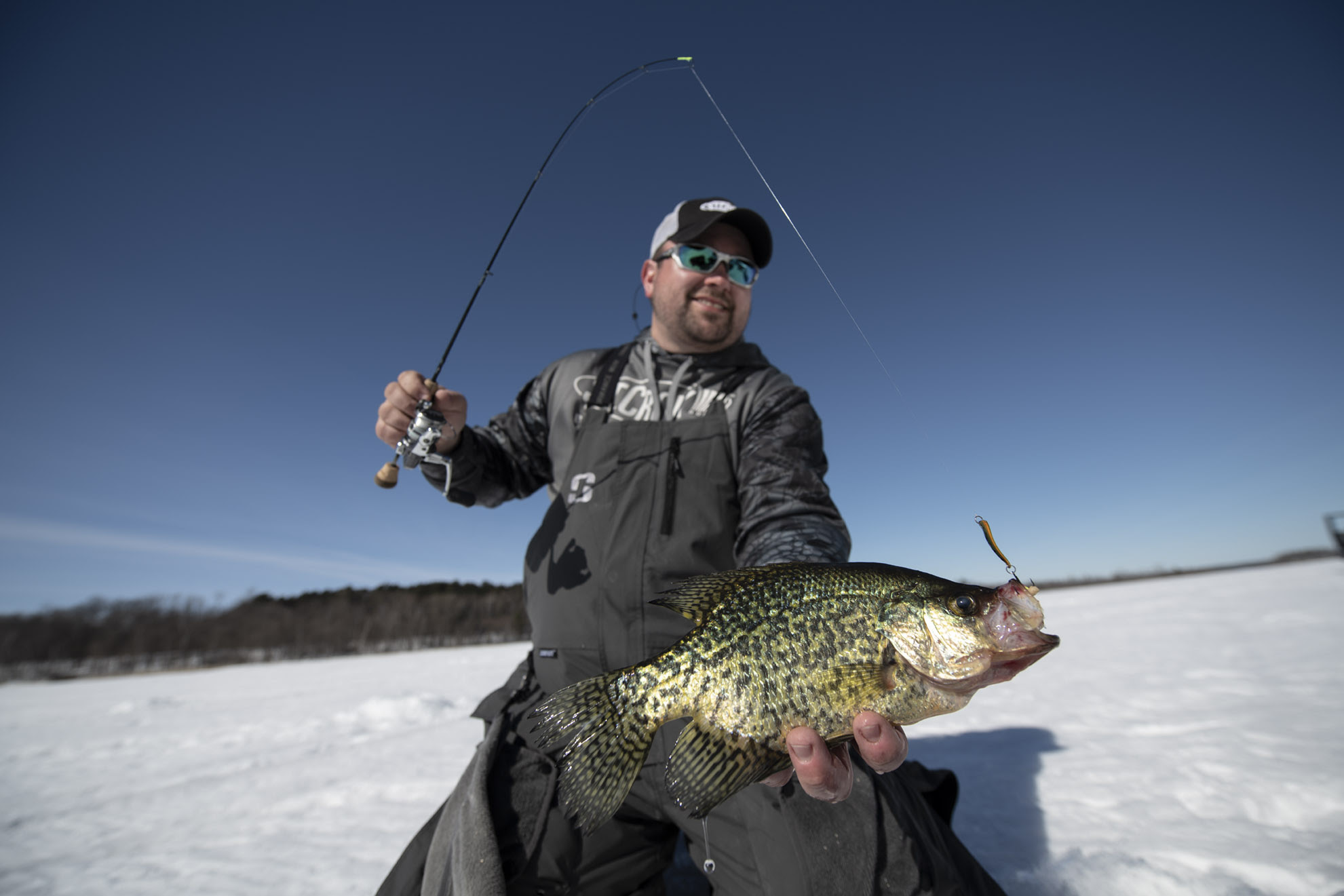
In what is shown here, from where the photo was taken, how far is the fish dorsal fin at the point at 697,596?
1.58m

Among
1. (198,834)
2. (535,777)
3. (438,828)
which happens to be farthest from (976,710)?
(198,834)

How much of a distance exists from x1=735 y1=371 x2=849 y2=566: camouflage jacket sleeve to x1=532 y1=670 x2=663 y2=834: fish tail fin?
934 mm

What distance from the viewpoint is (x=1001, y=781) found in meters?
3.48

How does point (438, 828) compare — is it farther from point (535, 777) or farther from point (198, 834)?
point (198, 834)

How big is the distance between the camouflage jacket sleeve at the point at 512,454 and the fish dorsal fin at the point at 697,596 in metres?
1.95

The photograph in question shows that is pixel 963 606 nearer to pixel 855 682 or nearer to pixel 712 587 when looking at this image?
pixel 855 682

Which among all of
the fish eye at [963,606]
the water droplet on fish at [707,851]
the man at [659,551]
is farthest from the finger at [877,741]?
the water droplet on fish at [707,851]

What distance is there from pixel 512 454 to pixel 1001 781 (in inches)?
157

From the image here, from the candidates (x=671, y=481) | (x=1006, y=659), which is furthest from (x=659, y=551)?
(x=1006, y=659)

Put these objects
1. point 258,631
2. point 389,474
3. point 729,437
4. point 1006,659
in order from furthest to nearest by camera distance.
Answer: point 258,631
point 729,437
point 389,474
point 1006,659

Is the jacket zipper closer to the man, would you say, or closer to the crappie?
the man

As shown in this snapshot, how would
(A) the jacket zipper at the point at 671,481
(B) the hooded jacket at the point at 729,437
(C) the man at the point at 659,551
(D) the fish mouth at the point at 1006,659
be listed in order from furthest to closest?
1. (A) the jacket zipper at the point at 671,481
2. (B) the hooded jacket at the point at 729,437
3. (C) the man at the point at 659,551
4. (D) the fish mouth at the point at 1006,659

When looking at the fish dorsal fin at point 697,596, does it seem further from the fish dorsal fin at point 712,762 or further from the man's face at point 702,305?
the man's face at point 702,305

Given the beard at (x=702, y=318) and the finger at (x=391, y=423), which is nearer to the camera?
the finger at (x=391, y=423)
